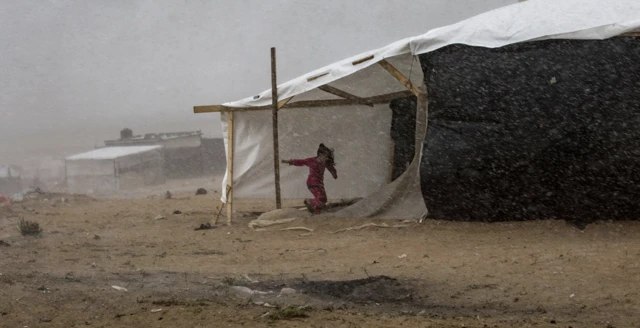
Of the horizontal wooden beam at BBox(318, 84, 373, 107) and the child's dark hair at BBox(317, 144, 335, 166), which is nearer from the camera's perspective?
the horizontal wooden beam at BBox(318, 84, 373, 107)

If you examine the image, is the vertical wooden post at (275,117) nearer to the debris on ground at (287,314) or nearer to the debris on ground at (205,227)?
the debris on ground at (205,227)

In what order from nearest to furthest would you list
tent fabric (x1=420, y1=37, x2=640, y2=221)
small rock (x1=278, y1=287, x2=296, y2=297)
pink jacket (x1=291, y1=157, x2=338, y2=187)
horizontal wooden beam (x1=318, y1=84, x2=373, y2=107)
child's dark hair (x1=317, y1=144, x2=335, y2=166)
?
1. small rock (x1=278, y1=287, x2=296, y2=297)
2. tent fabric (x1=420, y1=37, x2=640, y2=221)
3. horizontal wooden beam (x1=318, y1=84, x2=373, y2=107)
4. pink jacket (x1=291, y1=157, x2=338, y2=187)
5. child's dark hair (x1=317, y1=144, x2=335, y2=166)

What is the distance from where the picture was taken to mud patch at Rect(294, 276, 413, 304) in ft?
19.2

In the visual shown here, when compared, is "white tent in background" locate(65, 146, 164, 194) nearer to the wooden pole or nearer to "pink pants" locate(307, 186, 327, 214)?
the wooden pole

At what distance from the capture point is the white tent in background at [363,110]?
9242 millimetres

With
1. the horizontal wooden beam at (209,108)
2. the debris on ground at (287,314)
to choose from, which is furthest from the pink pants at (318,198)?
the debris on ground at (287,314)

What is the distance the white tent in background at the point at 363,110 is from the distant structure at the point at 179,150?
75.5ft

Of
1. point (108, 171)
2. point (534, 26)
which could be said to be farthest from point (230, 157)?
point (108, 171)

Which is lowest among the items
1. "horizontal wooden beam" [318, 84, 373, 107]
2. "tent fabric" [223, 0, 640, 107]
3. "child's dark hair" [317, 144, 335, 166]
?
"child's dark hair" [317, 144, 335, 166]

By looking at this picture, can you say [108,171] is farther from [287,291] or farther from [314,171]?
[287,291]

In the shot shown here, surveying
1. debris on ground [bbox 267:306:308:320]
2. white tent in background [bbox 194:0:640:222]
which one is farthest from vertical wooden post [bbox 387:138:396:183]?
debris on ground [bbox 267:306:308:320]

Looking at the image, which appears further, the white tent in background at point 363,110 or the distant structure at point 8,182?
the distant structure at point 8,182

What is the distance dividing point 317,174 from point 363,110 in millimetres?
1476

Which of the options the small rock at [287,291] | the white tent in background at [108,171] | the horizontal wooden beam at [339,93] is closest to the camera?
the small rock at [287,291]
